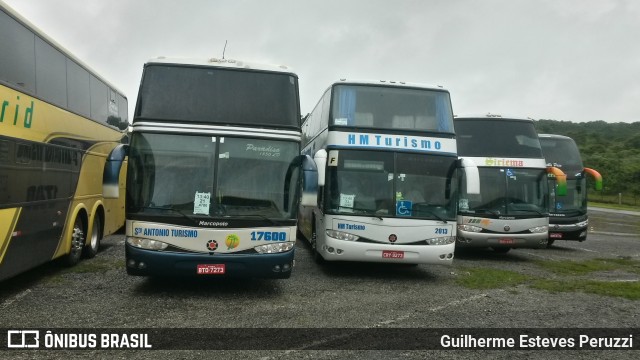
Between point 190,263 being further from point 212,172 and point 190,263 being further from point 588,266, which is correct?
point 588,266

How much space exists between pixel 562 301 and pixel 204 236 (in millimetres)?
5884

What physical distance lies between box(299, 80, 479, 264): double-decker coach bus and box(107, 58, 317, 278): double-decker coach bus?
1819 millimetres

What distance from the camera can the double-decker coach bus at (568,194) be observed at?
18.5m

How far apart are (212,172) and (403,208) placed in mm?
3987

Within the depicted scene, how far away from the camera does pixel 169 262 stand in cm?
812

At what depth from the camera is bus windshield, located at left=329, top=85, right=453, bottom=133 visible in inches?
437

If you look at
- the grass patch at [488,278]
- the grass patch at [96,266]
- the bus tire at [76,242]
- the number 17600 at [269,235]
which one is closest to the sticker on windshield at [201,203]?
the number 17600 at [269,235]

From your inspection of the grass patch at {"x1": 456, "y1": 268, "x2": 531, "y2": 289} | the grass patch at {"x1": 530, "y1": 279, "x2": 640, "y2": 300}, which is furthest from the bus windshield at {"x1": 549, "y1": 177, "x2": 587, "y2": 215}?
the grass patch at {"x1": 530, "y1": 279, "x2": 640, "y2": 300}

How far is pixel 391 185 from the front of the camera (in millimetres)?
10773

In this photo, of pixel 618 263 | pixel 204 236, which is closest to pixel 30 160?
pixel 204 236

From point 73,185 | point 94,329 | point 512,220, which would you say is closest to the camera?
point 94,329

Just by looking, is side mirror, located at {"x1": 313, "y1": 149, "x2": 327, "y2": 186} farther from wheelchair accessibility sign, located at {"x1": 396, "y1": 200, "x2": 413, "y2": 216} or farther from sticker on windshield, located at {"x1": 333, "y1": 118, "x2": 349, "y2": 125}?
wheelchair accessibility sign, located at {"x1": 396, "y1": 200, "x2": 413, "y2": 216}

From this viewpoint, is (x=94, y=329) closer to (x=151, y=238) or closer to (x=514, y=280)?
(x=151, y=238)

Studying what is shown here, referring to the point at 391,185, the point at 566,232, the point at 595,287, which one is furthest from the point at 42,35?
the point at 566,232
